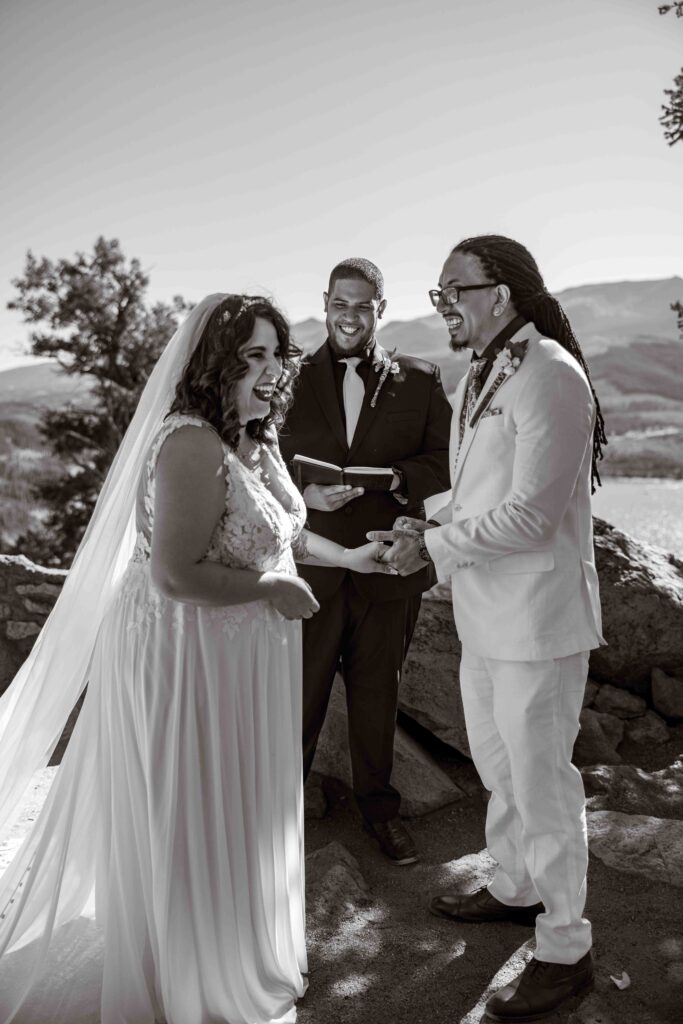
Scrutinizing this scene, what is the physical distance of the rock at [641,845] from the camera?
336 cm

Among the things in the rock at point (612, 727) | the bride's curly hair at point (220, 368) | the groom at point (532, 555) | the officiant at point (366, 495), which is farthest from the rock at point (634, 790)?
the bride's curly hair at point (220, 368)

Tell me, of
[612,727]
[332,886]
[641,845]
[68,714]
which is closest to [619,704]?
[612,727]

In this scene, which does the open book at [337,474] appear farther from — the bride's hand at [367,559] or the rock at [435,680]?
the rock at [435,680]

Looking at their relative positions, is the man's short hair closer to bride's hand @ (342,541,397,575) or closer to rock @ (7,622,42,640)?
bride's hand @ (342,541,397,575)

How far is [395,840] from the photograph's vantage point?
3627 millimetres

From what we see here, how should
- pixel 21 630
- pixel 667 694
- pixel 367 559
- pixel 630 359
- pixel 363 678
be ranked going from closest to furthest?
pixel 367 559 < pixel 363 678 < pixel 667 694 < pixel 21 630 < pixel 630 359

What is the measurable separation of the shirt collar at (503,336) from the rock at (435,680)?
7.05 feet

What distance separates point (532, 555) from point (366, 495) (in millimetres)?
1174

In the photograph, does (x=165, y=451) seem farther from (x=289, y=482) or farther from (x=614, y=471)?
(x=614, y=471)

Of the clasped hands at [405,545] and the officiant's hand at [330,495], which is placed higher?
the officiant's hand at [330,495]

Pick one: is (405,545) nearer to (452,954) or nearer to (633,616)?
(452,954)

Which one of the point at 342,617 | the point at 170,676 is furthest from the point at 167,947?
the point at 342,617

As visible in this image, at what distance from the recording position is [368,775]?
12.2 feet

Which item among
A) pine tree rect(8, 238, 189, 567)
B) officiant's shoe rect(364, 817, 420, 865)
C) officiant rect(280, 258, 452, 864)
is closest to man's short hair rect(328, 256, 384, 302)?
officiant rect(280, 258, 452, 864)
